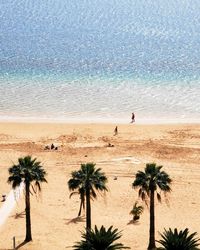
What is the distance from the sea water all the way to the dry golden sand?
32.2 feet

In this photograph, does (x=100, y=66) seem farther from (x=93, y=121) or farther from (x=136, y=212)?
(x=136, y=212)

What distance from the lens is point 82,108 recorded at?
97750 mm

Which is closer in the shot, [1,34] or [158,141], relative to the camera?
[158,141]

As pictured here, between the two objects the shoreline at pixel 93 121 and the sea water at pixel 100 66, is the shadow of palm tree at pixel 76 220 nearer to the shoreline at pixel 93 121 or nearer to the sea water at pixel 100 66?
the shoreline at pixel 93 121

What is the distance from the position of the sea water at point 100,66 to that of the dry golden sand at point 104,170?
983 centimetres

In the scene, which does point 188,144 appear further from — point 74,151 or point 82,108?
point 82,108

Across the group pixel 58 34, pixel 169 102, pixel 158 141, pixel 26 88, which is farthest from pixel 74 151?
pixel 58 34

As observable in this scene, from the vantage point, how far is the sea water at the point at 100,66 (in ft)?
319

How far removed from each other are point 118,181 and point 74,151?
1230 cm

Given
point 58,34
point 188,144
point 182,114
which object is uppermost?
point 58,34

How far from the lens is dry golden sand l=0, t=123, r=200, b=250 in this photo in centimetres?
4888

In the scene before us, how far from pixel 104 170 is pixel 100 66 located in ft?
208

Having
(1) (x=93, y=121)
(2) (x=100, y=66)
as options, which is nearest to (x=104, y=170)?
(1) (x=93, y=121)

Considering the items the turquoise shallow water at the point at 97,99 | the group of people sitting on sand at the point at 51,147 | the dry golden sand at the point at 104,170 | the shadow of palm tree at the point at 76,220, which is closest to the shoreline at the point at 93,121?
the turquoise shallow water at the point at 97,99
